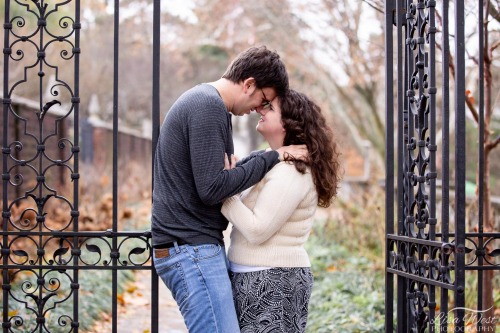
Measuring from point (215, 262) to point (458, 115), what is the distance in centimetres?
141

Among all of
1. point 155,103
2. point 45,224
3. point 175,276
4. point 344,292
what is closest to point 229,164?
point 175,276

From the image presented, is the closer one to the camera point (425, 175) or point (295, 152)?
point (295, 152)

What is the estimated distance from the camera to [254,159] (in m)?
3.58

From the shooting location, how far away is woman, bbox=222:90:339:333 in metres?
3.56

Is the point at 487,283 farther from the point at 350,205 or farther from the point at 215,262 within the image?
the point at 350,205

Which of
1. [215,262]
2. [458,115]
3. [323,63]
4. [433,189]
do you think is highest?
[323,63]

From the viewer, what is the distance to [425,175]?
3.88 meters

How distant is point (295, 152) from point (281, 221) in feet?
1.27

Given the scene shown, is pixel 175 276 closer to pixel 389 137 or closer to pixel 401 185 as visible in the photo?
pixel 401 185

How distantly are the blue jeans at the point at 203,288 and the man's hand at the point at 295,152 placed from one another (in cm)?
60

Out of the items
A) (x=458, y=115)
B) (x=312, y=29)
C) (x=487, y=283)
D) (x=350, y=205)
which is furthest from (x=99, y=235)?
(x=312, y=29)

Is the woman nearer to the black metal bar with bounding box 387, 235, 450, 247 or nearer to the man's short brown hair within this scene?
the man's short brown hair

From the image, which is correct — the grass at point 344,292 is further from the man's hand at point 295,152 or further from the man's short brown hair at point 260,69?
the man's short brown hair at point 260,69

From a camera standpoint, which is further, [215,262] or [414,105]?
[414,105]
